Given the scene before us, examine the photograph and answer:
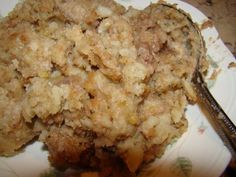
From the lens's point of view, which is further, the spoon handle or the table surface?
the table surface

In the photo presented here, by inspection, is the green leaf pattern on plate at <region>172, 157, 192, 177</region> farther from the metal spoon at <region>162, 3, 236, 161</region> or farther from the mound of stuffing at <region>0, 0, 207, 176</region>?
the metal spoon at <region>162, 3, 236, 161</region>

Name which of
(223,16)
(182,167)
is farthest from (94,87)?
(223,16)

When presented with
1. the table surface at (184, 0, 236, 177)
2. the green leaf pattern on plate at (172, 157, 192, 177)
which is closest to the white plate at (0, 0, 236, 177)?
the green leaf pattern on plate at (172, 157, 192, 177)

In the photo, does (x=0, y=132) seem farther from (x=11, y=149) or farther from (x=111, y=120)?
(x=111, y=120)

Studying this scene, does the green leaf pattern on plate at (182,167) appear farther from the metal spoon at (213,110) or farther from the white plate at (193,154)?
the metal spoon at (213,110)

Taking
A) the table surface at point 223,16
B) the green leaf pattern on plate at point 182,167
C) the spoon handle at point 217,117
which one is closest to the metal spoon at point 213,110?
the spoon handle at point 217,117

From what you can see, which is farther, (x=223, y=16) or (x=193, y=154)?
(x=223, y=16)

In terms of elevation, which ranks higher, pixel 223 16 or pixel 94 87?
pixel 223 16

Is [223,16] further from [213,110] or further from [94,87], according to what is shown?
[94,87]
